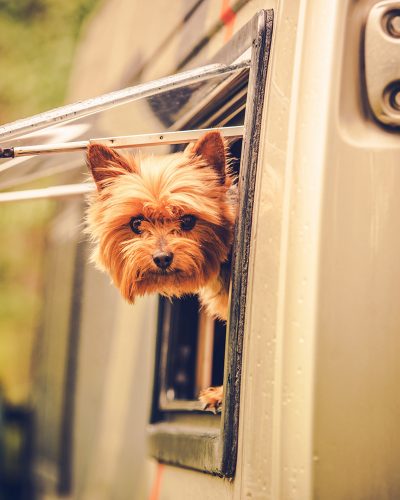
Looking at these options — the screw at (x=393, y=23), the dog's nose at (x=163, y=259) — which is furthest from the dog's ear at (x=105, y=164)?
the screw at (x=393, y=23)

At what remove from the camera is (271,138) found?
6.00ft

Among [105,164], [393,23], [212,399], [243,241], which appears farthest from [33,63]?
[393,23]

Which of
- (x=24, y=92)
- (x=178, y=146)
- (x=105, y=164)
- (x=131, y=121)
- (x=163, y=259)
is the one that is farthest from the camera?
(x=24, y=92)

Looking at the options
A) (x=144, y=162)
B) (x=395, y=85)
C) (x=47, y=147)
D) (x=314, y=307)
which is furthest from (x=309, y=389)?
(x=47, y=147)

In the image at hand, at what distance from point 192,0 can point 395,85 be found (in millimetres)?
1266

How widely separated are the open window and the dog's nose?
186mm

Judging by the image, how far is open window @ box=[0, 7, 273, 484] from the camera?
188 cm

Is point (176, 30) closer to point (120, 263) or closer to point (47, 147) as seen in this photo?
point (47, 147)

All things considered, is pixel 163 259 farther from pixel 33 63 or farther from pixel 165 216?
Answer: pixel 33 63

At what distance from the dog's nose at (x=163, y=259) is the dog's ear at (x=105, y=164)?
12.0 inches

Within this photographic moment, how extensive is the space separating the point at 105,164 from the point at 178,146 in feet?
2.17

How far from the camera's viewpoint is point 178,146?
2748mm

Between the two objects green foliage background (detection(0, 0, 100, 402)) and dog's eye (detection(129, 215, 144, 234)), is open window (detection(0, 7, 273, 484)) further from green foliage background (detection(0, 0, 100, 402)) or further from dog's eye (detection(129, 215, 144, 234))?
green foliage background (detection(0, 0, 100, 402))

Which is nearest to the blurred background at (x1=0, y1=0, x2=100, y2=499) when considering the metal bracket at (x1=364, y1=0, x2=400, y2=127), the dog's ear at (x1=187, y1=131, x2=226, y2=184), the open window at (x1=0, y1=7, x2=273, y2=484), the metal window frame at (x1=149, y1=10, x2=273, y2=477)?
the open window at (x1=0, y1=7, x2=273, y2=484)
